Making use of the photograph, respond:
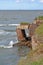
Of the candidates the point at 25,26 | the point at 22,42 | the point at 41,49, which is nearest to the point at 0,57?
the point at 22,42

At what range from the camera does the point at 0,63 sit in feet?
68.4

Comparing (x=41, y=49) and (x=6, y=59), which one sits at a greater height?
(x=41, y=49)

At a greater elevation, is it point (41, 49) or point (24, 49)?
point (41, 49)

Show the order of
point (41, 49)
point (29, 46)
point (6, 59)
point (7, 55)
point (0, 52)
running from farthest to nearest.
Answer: point (29, 46) → point (0, 52) → point (7, 55) → point (6, 59) → point (41, 49)

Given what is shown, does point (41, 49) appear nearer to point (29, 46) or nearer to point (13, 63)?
point (13, 63)

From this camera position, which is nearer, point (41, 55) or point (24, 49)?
point (41, 55)

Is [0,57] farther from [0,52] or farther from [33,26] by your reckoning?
[33,26]

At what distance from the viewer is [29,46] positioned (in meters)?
28.4

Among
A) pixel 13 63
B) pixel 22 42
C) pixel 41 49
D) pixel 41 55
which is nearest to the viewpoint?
pixel 41 55

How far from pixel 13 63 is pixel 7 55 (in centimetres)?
438

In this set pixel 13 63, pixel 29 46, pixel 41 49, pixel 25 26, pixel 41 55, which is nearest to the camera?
pixel 41 55

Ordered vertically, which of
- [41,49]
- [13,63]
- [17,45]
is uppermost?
[41,49]

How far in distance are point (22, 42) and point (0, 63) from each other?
9.73 meters

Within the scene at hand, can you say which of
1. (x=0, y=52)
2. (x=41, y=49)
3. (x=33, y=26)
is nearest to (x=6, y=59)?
(x=0, y=52)
